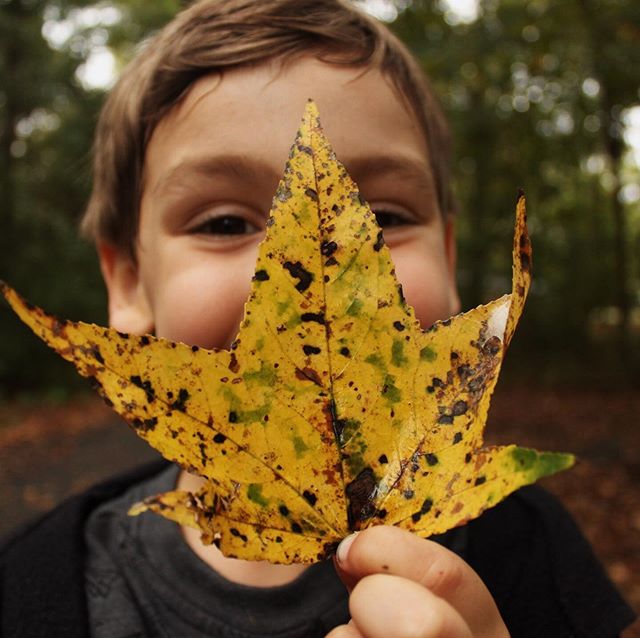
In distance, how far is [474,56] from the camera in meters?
3.09

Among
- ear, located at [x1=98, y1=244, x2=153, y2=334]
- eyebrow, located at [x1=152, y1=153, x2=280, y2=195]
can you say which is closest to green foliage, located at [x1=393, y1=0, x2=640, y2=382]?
eyebrow, located at [x1=152, y1=153, x2=280, y2=195]

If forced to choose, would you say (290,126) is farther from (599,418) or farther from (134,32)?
(134,32)

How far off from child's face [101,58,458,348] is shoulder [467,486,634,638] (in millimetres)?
515

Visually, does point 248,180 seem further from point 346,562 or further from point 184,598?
point 184,598

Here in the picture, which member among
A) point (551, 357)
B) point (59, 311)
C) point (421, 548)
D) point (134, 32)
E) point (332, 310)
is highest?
point (134, 32)

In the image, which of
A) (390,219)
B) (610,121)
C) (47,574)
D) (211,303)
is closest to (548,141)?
(610,121)

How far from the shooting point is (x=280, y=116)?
973mm

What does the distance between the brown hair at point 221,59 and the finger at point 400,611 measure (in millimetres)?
940

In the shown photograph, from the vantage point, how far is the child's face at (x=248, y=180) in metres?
0.98

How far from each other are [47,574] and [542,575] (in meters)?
1.01

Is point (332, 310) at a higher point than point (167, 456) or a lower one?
higher

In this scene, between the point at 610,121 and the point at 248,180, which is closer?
the point at 248,180

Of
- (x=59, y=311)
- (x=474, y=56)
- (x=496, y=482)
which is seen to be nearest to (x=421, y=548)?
(x=496, y=482)

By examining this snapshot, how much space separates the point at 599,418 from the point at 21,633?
7645mm
